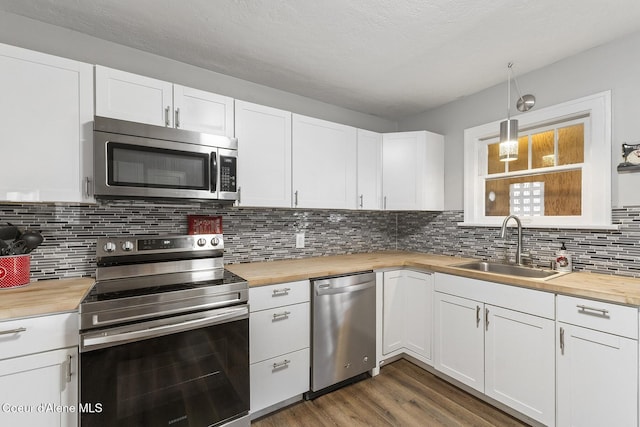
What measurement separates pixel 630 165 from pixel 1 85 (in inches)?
139

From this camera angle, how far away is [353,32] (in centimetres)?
184

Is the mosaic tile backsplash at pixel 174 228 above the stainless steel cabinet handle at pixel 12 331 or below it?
above

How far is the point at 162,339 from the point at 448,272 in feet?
6.31

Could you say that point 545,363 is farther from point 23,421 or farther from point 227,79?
point 227,79

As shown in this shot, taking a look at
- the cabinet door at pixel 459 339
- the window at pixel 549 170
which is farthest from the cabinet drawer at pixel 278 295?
the window at pixel 549 170

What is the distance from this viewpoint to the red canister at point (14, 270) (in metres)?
1.53

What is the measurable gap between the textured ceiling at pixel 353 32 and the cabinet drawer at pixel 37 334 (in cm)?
161

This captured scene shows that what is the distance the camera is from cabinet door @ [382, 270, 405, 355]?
2.46 m

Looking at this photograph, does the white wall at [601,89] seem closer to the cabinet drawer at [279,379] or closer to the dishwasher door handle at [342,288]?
the dishwasher door handle at [342,288]

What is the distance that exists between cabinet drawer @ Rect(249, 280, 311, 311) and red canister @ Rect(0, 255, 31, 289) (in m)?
1.20

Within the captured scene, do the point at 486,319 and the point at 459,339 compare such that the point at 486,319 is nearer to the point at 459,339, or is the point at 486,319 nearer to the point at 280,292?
the point at 459,339

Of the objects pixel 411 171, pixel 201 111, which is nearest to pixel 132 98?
pixel 201 111

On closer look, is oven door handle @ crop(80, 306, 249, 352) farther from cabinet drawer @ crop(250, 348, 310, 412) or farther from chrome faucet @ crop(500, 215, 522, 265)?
chrome faucet @ crop(500, 215, 522, 265)

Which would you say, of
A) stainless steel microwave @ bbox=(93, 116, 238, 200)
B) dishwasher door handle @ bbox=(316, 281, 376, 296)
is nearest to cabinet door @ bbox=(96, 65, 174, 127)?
stainless steel microwave @ bbox=(93, 116, 238, 200)
